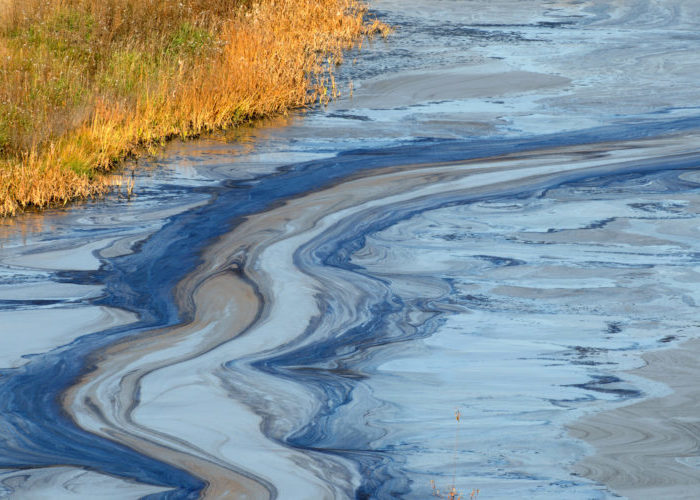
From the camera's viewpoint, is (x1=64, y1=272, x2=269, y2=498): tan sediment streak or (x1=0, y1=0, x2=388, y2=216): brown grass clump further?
(x1=0, y1=0, x2=388, y2=216): brown grass clump

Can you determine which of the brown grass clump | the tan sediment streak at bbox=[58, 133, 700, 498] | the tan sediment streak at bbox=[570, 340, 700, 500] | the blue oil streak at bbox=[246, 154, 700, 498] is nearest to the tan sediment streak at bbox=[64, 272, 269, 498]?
the tan sediment streak at bbox=[58, 133, 700, 498]

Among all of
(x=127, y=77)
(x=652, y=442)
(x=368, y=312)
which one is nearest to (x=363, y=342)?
(x=368, y=312)

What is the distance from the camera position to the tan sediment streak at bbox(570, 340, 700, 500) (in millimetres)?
2807

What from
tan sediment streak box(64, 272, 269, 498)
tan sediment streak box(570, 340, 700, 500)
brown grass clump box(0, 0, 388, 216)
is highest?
brown grass clump box(0, 0, 388, 216)

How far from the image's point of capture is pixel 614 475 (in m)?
2.86

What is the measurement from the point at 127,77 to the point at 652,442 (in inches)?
204

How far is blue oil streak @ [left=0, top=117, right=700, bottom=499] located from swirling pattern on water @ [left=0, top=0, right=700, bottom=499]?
0.04 feet

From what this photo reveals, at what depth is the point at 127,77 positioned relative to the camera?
733 cm

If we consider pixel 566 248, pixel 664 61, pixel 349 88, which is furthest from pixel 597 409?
pixel 664 61

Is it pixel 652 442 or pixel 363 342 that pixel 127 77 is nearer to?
pixel 363 342

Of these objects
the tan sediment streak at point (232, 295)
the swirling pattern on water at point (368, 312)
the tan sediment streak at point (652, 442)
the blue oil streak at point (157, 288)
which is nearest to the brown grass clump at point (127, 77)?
the swirling pattern on water at point (368, 312)

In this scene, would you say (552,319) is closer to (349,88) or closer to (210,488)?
(210,488)

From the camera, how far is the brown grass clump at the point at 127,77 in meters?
5.95

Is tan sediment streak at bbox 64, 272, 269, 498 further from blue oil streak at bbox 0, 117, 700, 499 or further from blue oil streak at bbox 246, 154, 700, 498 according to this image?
blue oil streak at bbox 246, 154, 700, 498
